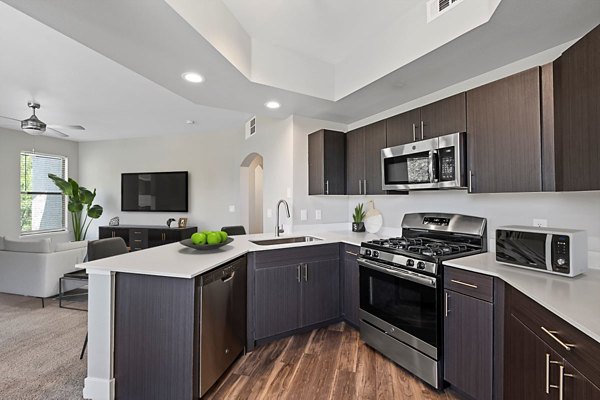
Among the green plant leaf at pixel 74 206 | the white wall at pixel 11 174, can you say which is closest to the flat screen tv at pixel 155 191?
the green plant leaf at pixel 74 206

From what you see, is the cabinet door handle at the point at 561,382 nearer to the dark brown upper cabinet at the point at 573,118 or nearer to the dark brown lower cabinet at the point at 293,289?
the dark brown upper cabinet at the point at 573,118

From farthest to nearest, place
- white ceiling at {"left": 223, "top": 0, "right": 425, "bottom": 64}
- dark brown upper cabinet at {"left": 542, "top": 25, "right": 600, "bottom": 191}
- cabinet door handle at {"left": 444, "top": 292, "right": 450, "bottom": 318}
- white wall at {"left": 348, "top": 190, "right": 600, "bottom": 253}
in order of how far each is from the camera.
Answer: white ceiling at {"left": 223, "top": 0, "right": 425, "bottom": 64} → cabinet door handle at {"left": 444, "top": 292, "right": 450, "bottom": 318} → white wall at {"left": 348, "top": 190, "right": 600, "bottom": 253} → dark brown upper cabinet at {"left": 542, "top": 25, "right": 600, "bottom": 191}

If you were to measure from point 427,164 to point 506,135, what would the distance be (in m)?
0.60

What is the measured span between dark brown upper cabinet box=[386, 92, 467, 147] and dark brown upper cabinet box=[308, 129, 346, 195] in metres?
0.70

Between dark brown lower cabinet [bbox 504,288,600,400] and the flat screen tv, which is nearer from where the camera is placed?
dark brown lower cabinet [bbox 504,288,600,400]

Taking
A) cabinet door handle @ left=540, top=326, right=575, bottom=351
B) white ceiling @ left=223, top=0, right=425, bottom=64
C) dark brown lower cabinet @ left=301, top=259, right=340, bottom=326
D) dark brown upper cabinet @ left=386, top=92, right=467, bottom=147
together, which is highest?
white ceiling @ left=223, top=0, right=425, bottom=64

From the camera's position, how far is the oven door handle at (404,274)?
2025mm

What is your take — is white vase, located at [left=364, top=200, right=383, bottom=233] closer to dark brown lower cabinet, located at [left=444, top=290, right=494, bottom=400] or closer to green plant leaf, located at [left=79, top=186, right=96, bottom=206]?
dark brown lower cabinet, located at [left=444, top=290, right=494, bottom=400]

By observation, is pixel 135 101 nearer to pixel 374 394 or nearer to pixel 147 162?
pixel 147 162

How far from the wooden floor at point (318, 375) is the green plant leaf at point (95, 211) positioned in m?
5.45

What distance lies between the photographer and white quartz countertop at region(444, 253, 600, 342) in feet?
3.62

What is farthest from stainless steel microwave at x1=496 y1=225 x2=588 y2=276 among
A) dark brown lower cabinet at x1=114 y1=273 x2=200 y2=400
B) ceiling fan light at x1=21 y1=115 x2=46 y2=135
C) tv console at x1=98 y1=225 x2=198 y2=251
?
tv console at x1=98 y1=225 x2=198 y2=251

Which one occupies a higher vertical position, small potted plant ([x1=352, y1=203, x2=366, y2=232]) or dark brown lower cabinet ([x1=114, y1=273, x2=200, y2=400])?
small potted plant ([x1=352, y1=203, x2=366, y2=232])

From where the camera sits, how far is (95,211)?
618 centimetres
